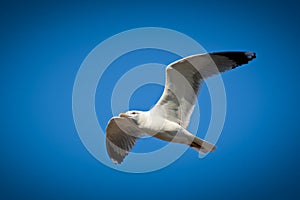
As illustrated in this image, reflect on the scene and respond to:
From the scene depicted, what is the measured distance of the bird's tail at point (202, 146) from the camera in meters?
9.74

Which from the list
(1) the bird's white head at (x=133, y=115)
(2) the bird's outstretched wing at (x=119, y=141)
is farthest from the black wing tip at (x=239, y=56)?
(2) the bird's outstretched wing at (x=119, y=141)

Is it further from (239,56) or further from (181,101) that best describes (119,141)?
(239,56)

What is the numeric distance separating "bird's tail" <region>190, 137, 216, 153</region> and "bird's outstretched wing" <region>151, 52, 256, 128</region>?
36 cm

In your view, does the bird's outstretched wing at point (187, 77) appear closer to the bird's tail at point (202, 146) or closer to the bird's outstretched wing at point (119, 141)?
the bird's tail at point (202, 146)

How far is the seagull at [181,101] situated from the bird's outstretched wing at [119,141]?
357 millimetres

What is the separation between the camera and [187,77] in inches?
383

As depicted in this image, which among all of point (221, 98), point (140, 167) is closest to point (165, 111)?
point (221, 98)

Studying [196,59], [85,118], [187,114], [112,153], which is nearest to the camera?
[196,59]

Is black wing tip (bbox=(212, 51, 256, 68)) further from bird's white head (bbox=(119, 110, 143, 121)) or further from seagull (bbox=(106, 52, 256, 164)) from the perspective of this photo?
bird's white head (bbox=(119, 110, 143, 121))

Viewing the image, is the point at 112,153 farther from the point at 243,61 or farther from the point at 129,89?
the point at 243,61

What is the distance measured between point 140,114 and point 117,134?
3.39 ft

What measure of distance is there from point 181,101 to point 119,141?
1.49 meters

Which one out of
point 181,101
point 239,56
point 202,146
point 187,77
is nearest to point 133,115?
point 181,101

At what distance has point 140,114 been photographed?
9.70m
